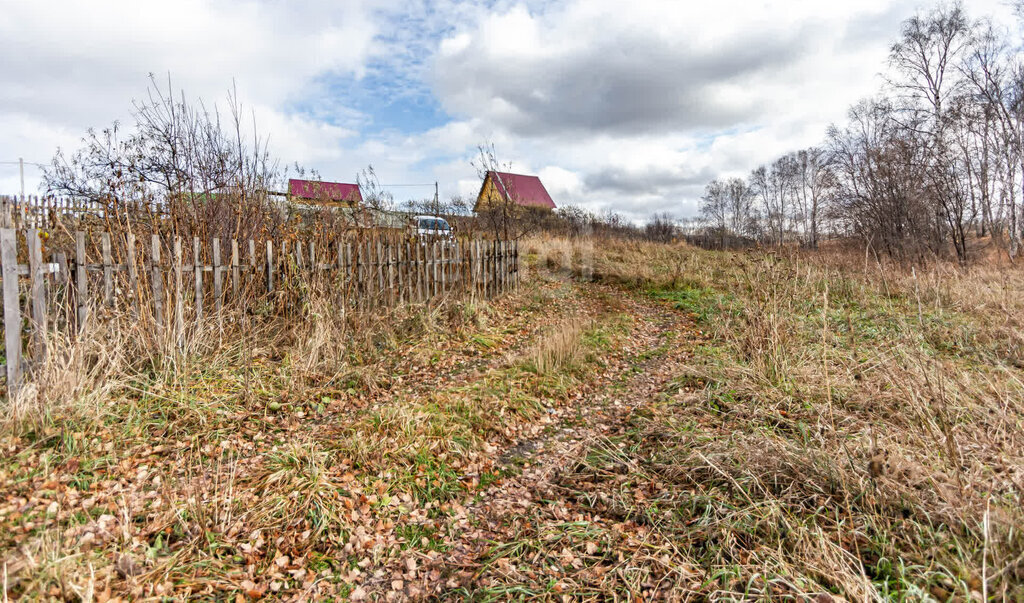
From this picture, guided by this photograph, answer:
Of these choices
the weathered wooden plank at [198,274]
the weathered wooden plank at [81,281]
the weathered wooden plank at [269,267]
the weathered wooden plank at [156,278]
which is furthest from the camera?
the weathered wooden plank at [269,267]

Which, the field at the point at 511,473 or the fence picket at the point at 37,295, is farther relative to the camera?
the fence picket at the point at 37,295

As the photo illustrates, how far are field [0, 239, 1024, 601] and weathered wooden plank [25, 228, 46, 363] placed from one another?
203 millimetres

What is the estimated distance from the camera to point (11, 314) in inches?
139

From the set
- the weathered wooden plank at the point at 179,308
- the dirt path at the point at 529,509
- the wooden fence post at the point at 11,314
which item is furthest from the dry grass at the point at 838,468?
the wooden fence post at the point at 11,314

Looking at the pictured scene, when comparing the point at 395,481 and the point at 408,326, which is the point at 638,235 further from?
the point at 395,481

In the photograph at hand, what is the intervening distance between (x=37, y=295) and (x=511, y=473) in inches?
156

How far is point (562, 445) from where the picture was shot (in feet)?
12.4

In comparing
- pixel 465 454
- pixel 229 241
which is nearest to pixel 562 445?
pixel 465 454

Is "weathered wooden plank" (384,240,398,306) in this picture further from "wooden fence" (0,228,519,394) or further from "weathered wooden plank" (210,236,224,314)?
"weathered wooden plank" (210,236,224,314)

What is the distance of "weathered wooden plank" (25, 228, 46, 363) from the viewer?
3.57 m

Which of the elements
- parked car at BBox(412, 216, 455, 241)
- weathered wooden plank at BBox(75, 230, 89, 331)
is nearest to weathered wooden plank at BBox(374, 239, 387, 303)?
parked car at BBox(412, 216, 455, 241)

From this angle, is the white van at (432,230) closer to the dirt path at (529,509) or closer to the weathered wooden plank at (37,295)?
the dirt path at (529,509)

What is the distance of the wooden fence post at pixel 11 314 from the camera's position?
11.3 feet

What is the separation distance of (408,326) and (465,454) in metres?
3.15
